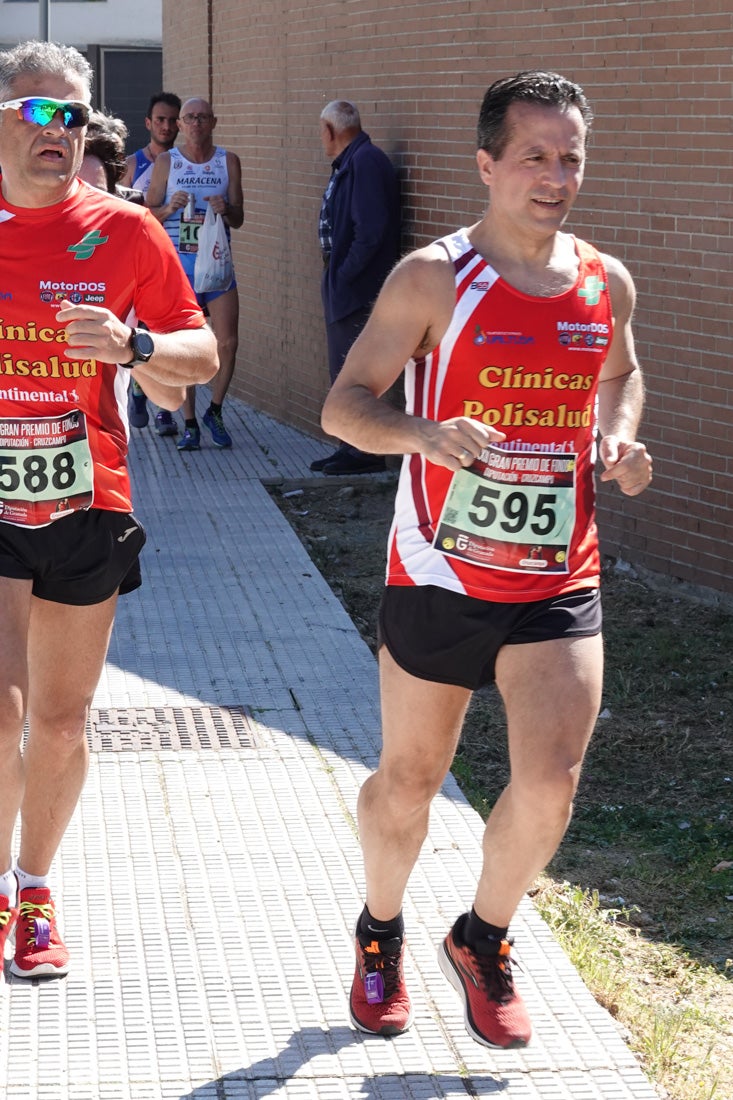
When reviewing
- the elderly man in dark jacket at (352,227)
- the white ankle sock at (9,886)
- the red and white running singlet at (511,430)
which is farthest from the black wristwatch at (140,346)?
the elderly man in dark jacket at (352,227)

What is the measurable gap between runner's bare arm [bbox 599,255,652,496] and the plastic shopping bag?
7.32 metres

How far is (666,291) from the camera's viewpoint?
25.2ft

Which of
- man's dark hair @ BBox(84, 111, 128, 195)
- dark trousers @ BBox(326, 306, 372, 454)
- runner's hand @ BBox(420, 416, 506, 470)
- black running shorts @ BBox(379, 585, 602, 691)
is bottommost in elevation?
dark trousers @ BBox(326, 306, 372, 454)

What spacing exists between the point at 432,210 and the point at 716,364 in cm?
303

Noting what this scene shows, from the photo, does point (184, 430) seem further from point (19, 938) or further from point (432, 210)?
point (19, 938)

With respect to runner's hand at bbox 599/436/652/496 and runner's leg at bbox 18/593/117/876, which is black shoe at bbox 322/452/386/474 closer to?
runner's leg at bbox 18/593/117/876

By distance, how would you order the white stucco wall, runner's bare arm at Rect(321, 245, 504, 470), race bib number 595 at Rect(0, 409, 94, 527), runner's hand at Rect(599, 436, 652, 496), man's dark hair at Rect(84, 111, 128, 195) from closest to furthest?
runner's bare arm at Rect(321, 245, 504, 470)
runner's hand at Rect(599, 436, 652, 496)
race bib number 595 at Rect(0, 409, 94, 527)
man's dark hair at Rect(84, 111, 128, 195)
the white stucco wall

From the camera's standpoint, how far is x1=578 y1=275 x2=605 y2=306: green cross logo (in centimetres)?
352

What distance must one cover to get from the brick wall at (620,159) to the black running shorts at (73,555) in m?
4.18

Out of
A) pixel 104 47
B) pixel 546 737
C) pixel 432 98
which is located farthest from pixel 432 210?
pixel 104 47

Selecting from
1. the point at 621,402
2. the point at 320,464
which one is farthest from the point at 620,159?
the point at 621,402

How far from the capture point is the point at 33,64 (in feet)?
12.2

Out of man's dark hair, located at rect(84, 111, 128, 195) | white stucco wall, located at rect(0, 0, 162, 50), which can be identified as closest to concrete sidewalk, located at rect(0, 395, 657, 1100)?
man's dark hair, located at rect(84, 111, 128, 195)

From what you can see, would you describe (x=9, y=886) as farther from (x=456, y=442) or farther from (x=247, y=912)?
(x=456, y=442)
